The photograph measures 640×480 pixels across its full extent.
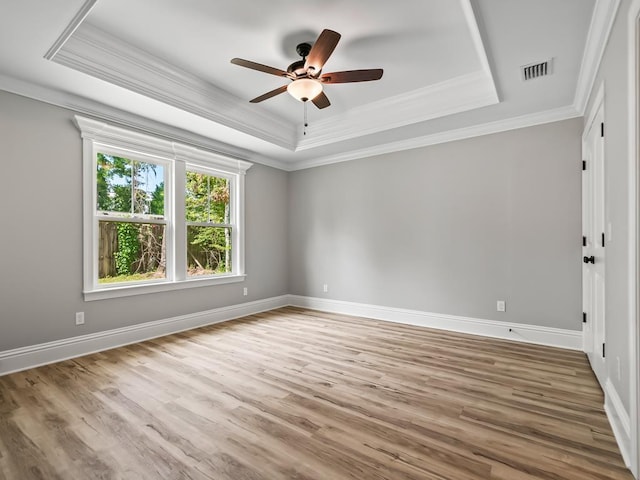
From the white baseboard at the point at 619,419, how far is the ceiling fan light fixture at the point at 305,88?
304 cm

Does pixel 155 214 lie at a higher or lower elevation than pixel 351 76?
lower

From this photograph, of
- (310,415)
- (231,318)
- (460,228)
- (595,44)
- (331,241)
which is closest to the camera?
(310,415)

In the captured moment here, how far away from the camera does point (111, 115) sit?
344 centimetres

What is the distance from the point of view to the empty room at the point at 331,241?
1.81 meters

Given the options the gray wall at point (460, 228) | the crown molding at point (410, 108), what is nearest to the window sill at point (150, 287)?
the gray wall at point (460, 228)

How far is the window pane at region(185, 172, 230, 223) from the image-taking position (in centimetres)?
447

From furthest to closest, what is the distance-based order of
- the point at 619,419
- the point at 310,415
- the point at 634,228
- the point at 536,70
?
the point at 536,70
the point at 310,415
the point at 619,419
the point at 634,228

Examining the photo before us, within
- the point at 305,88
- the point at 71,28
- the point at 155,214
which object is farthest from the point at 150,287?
the point at 305,88

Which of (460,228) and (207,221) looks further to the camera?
(207,221)

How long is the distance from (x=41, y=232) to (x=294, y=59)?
299 centimetres

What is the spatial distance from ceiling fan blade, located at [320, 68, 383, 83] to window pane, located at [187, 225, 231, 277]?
2.86 m

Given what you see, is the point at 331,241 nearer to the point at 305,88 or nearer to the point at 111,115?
the point at 305,88

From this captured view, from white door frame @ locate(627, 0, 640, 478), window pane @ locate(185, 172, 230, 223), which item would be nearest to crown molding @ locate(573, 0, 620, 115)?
white door frame @ locate(627, 0, 640, 478)

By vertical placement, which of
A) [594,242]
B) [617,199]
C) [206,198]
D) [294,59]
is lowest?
[594,242]
